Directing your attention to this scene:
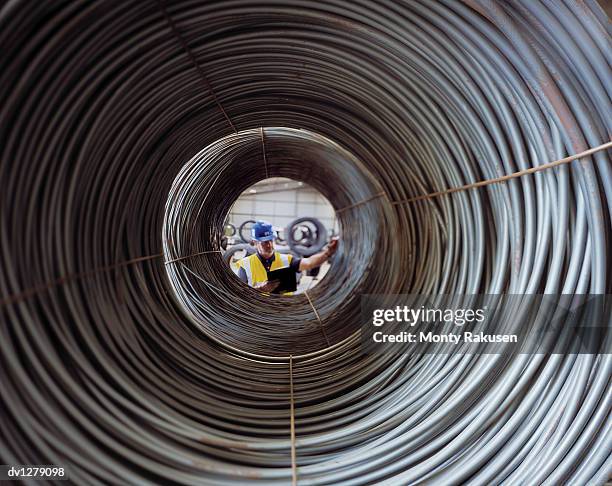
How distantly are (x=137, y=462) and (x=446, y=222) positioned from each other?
4.17 ft

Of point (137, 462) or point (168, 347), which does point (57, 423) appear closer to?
point (137, 462)

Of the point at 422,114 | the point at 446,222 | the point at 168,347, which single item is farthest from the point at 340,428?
the point at 422,114

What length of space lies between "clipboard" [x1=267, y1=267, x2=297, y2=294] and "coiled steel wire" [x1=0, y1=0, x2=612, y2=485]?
2.48 meters

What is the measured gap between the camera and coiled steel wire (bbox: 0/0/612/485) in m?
1.12

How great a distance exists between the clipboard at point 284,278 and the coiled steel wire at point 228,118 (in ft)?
8.13

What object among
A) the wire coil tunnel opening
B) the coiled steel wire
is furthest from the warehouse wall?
the coiled steel wire

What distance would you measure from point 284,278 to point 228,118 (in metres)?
2.68

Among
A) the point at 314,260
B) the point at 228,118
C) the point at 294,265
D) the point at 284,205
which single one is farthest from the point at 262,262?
the point at 284,205

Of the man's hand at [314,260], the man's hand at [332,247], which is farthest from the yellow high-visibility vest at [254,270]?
the man's hand at [332,247]

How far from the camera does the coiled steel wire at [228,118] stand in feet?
3.68

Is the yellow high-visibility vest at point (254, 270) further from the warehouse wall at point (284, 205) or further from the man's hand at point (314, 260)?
the warehouse wall at point (284, 205)

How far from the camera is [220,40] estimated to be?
1.50m

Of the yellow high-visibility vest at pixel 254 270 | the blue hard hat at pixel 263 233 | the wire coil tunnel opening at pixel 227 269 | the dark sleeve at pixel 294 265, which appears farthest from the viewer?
the dark sleeve at pixel 294 265

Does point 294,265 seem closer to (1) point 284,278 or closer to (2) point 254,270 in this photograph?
(1) point 284,278
